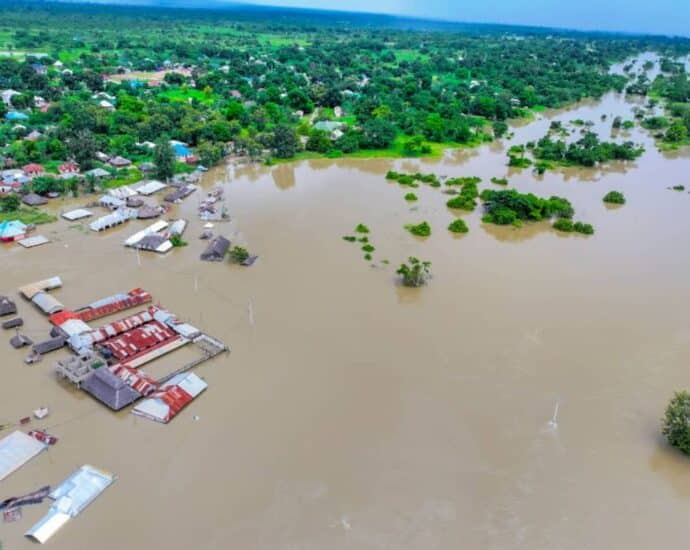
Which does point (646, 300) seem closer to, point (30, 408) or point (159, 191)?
point (30, 408)

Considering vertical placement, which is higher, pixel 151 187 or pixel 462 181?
pixel 151 187

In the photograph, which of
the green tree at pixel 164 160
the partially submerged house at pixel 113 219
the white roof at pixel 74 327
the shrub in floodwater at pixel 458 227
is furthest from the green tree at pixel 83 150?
the shrub in floodwater at pixel 458 227

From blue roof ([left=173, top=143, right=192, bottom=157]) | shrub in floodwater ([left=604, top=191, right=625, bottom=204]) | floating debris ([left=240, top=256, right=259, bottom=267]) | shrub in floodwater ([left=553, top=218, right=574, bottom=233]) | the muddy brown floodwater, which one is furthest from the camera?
blue roof ([left=173, top=143, right=192, bottom=157])

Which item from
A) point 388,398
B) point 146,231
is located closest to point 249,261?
point 146,231

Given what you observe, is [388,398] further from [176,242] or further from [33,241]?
[33,241]

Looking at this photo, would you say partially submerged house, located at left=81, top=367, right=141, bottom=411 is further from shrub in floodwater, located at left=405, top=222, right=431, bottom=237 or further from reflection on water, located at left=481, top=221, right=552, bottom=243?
reflection on water, located at left=481, top=221, right=552, bottom=243

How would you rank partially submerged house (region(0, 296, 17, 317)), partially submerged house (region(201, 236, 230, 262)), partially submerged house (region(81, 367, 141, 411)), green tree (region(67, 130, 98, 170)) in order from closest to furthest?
partially submerged house (region(81, 367, 141, 411)) → partially submerged house (region(0, 296, 17, 317)) → partially submerged house (region(201, 236, 230, 262)) → green tree (region(67, 130, 98, 170))

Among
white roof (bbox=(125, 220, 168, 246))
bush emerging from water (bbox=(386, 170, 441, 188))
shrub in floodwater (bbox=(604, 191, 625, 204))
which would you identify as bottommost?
bush emerging from water (bbox=(386, 170, 441, 188))

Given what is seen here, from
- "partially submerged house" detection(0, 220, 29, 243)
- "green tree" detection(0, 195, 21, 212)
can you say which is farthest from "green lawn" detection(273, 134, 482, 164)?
"partially submerged house" detection(0, 220, 29, 243)
